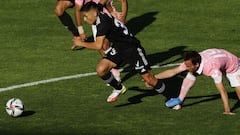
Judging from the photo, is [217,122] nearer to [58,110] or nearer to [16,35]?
[58,110]

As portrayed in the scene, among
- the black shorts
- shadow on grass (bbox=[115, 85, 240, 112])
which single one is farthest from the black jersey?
shadow on grass (bbox=[115, 85, 240, 112])

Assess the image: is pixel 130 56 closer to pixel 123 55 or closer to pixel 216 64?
pixel 123 55

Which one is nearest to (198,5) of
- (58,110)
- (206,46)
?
(206,46)

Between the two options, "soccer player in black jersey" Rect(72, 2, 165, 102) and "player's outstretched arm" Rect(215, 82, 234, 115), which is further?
"soccer player in black jersey" Rect(72, 2, 165, 102)

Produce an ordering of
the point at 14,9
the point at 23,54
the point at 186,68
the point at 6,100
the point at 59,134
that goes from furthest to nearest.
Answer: the point at 14,9, the point at 23,54, the point at 6,100, the point at 186,68, the point at 59,134

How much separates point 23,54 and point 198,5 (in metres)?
7.12

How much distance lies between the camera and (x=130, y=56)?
47.8ft

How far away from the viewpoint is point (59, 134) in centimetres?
1261

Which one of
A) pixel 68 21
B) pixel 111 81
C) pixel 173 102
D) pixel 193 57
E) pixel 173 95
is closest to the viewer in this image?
pixel 193 57

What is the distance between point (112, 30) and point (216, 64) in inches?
80.0

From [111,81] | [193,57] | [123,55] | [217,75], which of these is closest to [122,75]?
[111,81]

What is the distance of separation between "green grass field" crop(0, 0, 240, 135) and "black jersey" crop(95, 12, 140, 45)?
1.27m

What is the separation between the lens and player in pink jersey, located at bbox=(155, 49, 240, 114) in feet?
44.8

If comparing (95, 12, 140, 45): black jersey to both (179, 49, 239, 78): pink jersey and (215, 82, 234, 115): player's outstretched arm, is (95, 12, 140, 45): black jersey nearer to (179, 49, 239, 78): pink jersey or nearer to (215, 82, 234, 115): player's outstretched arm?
(179, 49, 239, 78): pink jersey
